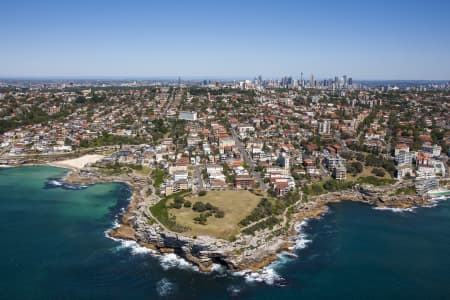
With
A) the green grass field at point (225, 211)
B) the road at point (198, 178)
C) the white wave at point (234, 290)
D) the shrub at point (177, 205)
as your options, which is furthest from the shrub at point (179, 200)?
the white wave at point (234, 290)

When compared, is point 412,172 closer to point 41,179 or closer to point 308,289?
point 308,289

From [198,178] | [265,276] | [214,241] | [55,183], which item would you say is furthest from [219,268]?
[55,183]

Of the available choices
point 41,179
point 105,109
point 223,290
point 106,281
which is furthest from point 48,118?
point 223,290

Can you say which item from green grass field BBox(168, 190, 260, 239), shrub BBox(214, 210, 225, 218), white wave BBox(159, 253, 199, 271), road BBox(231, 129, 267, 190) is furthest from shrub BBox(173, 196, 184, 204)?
road BBox(231, 129, 267, 190)

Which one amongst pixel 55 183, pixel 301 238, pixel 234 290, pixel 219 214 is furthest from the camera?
pixel 55 183

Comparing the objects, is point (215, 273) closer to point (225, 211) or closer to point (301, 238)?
point (225, 211)

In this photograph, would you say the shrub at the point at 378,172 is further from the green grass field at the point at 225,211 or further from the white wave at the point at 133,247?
the white wave at the point at 133,247
